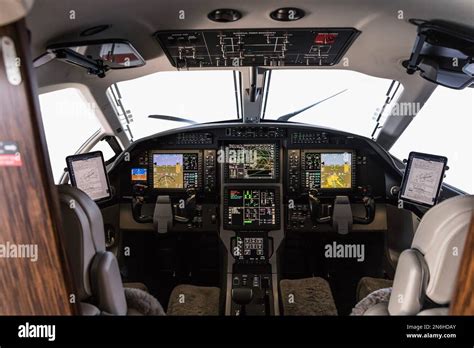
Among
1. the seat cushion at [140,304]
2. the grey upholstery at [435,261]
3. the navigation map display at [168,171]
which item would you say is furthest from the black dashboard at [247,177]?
the grey upholstery at [435,261]

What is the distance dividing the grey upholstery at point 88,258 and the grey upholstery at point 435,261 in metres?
0.84

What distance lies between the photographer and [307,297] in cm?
256

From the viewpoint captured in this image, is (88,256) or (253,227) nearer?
(88,256)

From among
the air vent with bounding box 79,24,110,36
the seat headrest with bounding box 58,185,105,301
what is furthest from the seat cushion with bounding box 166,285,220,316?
the air vent with bounding box 79,24,110,36

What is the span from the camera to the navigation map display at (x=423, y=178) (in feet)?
6.91

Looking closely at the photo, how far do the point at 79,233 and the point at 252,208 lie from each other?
1902 millimetres

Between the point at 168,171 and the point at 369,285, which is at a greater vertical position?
the point at 168,171

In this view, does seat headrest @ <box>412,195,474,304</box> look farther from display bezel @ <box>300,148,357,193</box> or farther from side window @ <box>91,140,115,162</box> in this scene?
side window @ <box>91,140,115,162</box>

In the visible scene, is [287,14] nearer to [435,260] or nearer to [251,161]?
[435,260]

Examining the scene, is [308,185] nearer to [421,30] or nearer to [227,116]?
[227,116]

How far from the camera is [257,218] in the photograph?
3.01 m

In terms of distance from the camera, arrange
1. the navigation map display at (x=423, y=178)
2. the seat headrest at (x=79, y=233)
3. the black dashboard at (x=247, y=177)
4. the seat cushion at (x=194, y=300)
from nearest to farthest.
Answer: the seat headrest at (x=79, y=233) → the navigation map display at (x=423, y=178) → the seat cushion at (x=194, y=300) → the black dashboard at (x=247, y=177)

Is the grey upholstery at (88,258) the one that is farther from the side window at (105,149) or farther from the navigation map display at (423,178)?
the navigation map display at (423,178)

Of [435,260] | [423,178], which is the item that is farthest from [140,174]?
[435,260]
